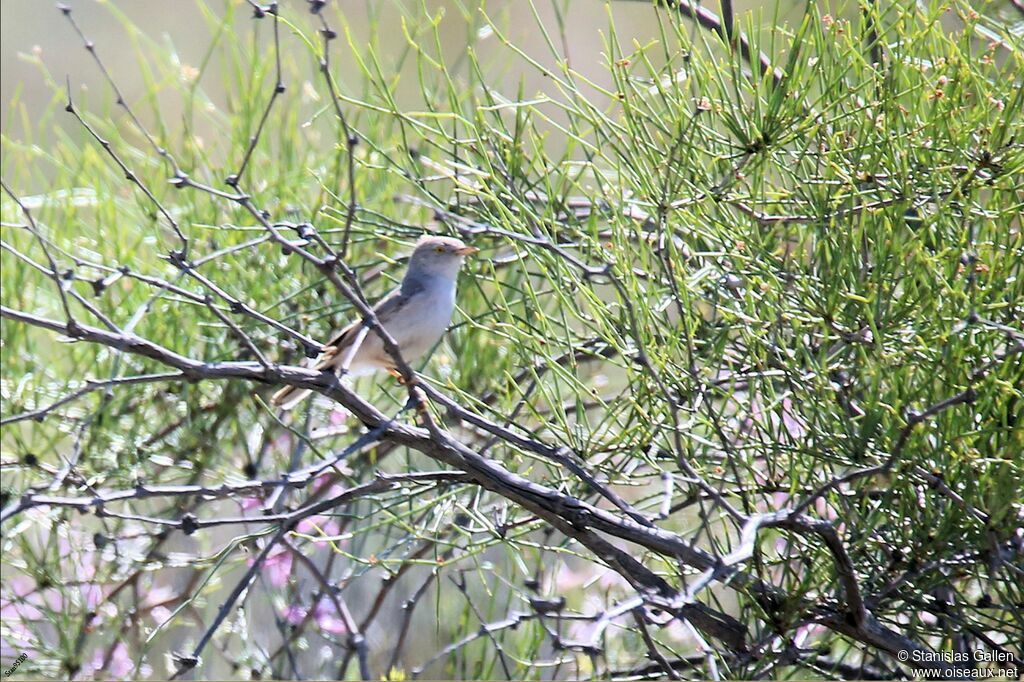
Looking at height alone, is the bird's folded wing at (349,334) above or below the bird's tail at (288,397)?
above

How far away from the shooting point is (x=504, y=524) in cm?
202

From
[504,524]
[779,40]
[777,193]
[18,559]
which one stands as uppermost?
[779,40]

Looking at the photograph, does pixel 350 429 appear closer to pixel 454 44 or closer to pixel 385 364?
pixel 385 364

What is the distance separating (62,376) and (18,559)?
549mm

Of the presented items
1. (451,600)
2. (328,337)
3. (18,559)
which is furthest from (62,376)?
(451,600)

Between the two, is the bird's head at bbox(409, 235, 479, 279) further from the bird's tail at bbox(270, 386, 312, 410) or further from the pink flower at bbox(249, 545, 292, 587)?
the pink flower at bbox(249, 545, 292, 587)

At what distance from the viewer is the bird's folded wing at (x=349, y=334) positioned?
2373 mm

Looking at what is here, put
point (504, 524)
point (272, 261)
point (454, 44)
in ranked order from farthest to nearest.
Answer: point (454, 44)
point (272, 261)
point (504, 524)
